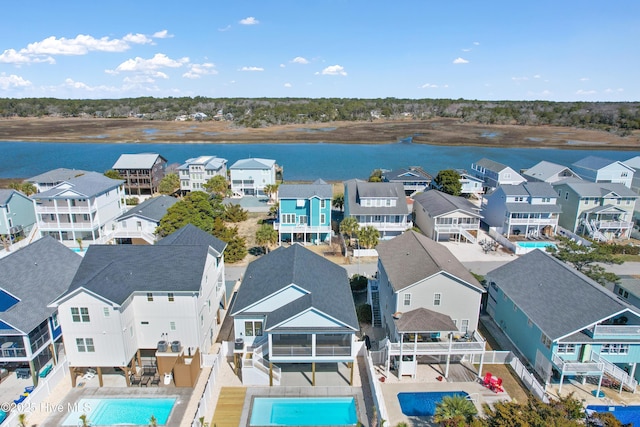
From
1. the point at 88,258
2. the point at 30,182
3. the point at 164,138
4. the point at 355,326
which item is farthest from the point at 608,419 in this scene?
the point at 164,138

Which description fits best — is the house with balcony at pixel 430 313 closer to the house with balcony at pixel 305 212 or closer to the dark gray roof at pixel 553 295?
the dark gray roof at pixel 553 295

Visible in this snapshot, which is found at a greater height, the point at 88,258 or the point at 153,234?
the point at 88,258


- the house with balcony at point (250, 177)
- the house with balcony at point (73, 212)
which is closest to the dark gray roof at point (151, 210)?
the house with balcony at point (73, 212)

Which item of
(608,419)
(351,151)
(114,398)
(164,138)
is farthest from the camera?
(164,138)

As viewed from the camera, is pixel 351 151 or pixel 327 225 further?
pixel 351 151

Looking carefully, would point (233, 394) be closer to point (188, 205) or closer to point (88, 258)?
point (88, 258)

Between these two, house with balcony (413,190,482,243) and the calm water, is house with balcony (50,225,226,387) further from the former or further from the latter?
A: the calm water
